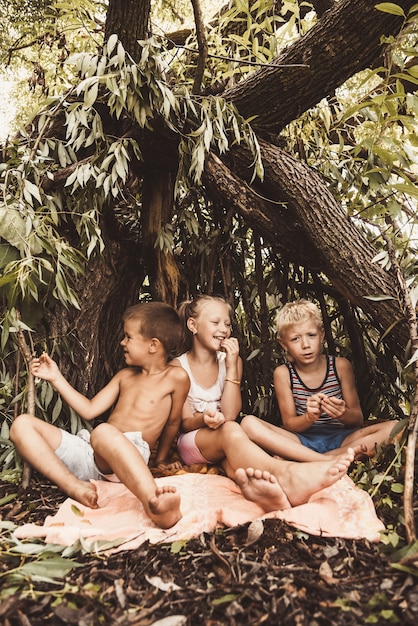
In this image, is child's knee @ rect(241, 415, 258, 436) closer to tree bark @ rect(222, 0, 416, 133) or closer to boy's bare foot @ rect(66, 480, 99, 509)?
boy's bare foot @ rect(66, 480, 99, 509)

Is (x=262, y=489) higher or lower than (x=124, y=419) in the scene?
lower

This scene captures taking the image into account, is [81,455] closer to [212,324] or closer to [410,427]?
[212,324]

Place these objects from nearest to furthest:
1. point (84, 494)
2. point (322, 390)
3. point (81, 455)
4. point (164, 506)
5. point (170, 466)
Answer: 1. point (164, 506)
2. point (84, 494)
3. point (81, 455)
4. point (170, 466)
5. point (322, 390)

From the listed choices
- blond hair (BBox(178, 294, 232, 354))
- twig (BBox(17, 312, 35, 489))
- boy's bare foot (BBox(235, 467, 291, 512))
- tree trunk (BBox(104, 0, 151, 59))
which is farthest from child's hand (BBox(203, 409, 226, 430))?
tree trunk (BBox(104, 0, 151, 59))

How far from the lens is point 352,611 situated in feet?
4.03

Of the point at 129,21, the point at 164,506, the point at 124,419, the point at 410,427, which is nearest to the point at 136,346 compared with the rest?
the point at 124,419

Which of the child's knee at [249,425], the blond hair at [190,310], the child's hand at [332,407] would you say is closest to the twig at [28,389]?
the blond hair at [190,310]

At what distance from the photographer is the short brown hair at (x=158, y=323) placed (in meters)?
2.55

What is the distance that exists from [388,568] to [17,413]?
170cm

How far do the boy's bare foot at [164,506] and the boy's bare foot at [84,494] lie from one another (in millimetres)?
335

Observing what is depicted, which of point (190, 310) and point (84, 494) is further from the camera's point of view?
point (190, 310)

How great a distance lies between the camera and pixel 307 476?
1.86 meters

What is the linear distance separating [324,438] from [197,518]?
3.11ft

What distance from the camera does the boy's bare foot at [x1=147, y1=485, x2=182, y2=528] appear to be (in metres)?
1.70
